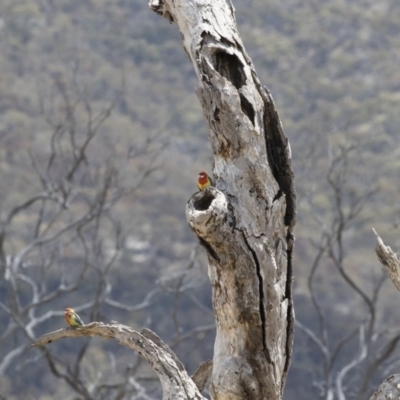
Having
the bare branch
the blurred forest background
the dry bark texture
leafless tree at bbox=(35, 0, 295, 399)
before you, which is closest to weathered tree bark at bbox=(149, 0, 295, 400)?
leafless tree at bbox=(35, 0, 295, 399)

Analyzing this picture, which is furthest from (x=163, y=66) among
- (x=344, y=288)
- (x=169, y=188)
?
(x=344, y=288)

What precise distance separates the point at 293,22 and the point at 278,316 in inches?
1601

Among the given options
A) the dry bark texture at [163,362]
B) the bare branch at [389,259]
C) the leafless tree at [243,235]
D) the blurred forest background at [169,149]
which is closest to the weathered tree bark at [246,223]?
the leafless tree at [243,235]

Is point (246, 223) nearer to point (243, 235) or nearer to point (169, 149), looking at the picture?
point (243, 235)

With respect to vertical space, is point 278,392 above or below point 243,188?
below

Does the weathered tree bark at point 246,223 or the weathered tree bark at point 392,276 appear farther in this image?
the weathered tree bark at point 246,223

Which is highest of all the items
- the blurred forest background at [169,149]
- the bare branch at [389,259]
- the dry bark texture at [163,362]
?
the blurred forest background at [169,149]

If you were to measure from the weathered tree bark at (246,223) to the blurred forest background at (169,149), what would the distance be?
12.8 m

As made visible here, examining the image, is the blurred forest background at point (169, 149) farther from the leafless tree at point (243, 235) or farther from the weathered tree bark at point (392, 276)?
the weathered tree bark at point (392, 276)

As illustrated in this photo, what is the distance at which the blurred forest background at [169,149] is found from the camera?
2716cm

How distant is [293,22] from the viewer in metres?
45.3

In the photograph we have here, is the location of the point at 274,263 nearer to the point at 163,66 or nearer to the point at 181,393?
the point at 181,393

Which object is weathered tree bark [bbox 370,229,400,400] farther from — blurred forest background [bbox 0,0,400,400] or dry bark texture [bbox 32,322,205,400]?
blurred forest background [bbox 0,0,400,400]

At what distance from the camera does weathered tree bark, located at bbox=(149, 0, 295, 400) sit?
5.36 m
